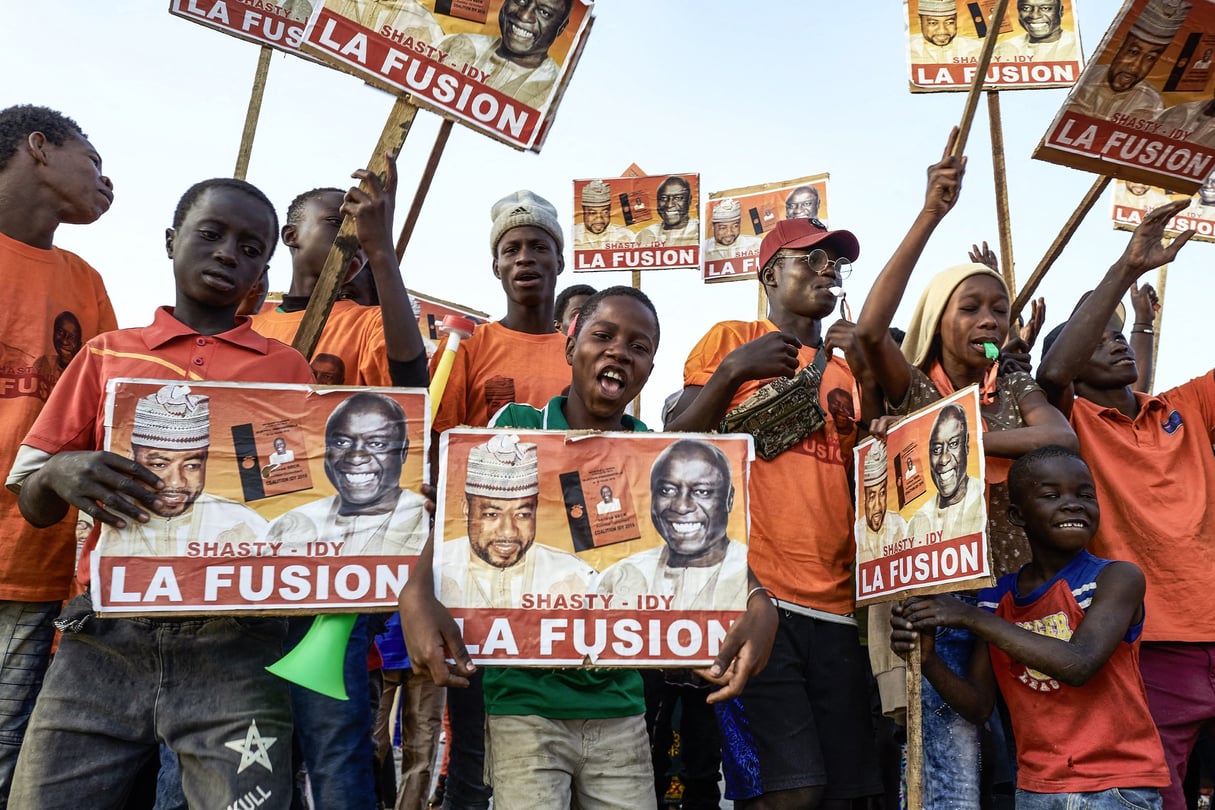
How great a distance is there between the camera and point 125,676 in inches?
91.0

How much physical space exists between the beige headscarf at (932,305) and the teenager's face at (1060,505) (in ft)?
2.01

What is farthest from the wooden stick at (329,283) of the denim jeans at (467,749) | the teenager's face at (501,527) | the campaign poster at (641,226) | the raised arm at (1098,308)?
the campaign poster at (641,226)

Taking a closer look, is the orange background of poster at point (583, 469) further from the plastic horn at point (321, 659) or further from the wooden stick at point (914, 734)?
the wooden stick at point (914, 734)

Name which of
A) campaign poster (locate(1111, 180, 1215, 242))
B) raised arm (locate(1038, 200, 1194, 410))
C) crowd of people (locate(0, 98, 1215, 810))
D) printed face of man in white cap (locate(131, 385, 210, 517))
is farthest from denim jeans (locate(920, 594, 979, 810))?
campaign poster (locate(1111, 180, 1215, 242))

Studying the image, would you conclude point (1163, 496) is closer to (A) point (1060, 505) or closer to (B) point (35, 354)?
(A) point (1060, 505)

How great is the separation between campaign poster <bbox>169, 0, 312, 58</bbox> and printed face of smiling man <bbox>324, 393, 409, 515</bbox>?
3.01 metres

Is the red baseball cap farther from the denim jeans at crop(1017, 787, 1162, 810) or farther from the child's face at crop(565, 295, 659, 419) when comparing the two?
the denim jeans at crop(1017, 787, 1162, 810)

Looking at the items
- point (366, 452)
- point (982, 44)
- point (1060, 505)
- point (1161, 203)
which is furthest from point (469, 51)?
point (1161, 203)

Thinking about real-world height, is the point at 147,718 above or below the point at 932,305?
below

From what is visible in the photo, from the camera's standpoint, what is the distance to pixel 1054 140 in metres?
3.81

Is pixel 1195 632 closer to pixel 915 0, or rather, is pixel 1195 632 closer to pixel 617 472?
pixel 617 472

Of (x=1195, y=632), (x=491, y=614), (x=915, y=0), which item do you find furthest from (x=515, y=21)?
(x=915, y=0)

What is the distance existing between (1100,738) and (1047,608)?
0.39m

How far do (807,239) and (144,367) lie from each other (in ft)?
7.62
